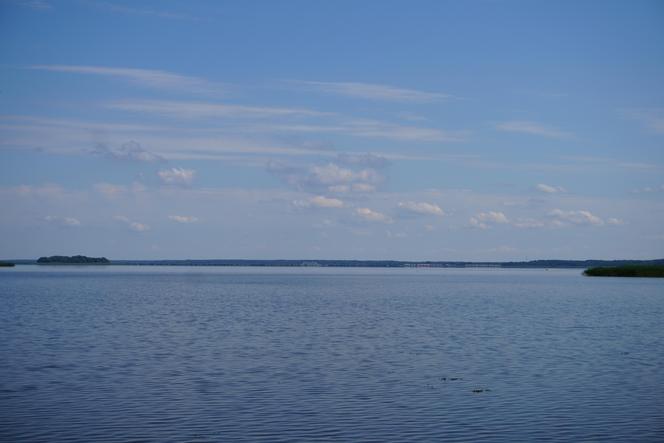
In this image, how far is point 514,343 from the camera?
40312mm

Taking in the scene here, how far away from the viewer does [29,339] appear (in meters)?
40.1

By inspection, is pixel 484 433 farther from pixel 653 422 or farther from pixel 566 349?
pixel 566 349

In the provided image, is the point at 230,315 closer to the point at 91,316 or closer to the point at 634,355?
the point at 91,316

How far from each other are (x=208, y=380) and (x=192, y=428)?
23.7 feet

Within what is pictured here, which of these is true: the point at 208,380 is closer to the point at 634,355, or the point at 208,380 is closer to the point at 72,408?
the point at 72,408

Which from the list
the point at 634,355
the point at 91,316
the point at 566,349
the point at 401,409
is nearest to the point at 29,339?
the point at 91,316

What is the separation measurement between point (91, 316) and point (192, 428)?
3710 centimetres

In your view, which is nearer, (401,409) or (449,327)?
(401,409)

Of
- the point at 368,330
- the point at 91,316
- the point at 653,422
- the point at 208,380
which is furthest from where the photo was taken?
the point at 91,316

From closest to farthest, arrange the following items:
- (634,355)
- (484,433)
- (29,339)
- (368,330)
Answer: (484,433) < (634,355) < (29,339) < (368,330)

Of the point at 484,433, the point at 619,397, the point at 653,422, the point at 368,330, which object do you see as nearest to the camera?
A: the point at 484,433

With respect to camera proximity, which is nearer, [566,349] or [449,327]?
[566,349]

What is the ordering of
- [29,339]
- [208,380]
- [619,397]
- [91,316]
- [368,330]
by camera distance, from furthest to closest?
1. [91,316]
2. [368,330]
3. [29,339]
4. [208,380]
5. [619,397]

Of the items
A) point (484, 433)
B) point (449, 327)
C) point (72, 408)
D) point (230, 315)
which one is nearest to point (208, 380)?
point (72, 408)
